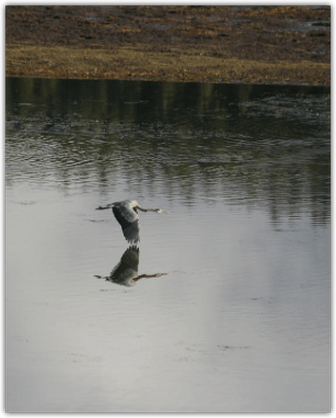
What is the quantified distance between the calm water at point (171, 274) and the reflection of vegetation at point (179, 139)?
84 mm

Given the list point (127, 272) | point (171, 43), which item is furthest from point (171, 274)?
point (171, 43)

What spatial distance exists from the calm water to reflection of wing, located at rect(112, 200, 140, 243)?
0.37 metres

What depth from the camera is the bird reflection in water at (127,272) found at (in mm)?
9875

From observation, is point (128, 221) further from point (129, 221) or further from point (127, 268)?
point (127, 268)

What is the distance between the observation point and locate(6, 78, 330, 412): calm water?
7301mm

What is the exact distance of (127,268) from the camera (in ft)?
33.8

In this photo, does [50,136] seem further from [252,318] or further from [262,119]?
[252,318]

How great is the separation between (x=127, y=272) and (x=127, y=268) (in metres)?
0.14

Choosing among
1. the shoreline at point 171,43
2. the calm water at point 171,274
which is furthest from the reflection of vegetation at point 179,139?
the shoreline at point 171,43

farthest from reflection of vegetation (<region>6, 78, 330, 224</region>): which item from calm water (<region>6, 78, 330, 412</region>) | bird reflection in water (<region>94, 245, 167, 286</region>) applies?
bird reflection in water (<region>94, 245, 167, 286</region>)

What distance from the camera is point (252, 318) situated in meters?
8.75

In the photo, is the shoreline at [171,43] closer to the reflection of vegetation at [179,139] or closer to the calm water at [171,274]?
the reflection of vegetation at [179,139]

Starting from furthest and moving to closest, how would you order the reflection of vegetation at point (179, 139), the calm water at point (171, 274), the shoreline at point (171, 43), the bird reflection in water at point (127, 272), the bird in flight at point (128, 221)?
the shoreline at point (171, 43)
the reflection of vegetation at point (179, 139)
the bird in flight at point (128, 221)
the bird reflection in water at point (127, 272)
the calm water at point (171, 274)
